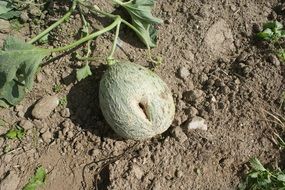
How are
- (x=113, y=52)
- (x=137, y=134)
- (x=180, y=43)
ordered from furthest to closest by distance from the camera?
(x=180, y=43) → (x=113, y=52) → (x=137, y=134)

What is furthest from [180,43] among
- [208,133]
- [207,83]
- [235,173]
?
[235,173]

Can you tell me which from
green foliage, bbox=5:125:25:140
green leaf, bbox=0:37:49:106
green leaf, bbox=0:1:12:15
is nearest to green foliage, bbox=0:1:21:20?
green leaf, bbox=0:1:12:15

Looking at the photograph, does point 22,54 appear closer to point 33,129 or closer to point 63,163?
point 33,129

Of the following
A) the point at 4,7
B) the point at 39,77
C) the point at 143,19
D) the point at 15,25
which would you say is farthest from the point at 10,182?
the point at 143,19

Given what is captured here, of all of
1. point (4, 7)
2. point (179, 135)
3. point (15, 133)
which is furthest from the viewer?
point (4, 7)

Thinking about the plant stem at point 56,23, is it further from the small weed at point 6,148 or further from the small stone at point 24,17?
the small weed at point 6,148

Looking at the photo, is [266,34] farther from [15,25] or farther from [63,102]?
[15,25]
